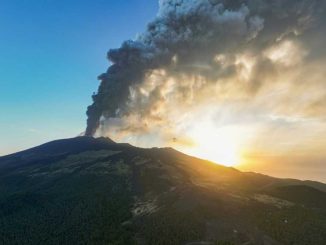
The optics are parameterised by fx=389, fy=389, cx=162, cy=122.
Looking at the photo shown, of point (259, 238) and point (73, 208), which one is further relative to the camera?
point (73, 208)

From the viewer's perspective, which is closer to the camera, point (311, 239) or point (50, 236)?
point (311, 239)

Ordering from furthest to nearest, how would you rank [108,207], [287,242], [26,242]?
[108,207], [26,242], [287,242]

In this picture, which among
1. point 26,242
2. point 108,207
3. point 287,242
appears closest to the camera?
point 287,242

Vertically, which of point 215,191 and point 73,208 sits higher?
point 215,191

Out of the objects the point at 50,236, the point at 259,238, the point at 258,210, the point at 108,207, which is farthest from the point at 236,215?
the point at 50,236

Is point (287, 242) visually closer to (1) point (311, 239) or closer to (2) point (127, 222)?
(1) point (311, 239)

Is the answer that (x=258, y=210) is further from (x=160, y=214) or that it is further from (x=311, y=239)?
(x=160, y=214)

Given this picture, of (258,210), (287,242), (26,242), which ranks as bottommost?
(26,242)

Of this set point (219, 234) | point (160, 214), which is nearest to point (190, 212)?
point (160, 214)

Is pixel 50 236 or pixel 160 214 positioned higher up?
pixel 160 214
